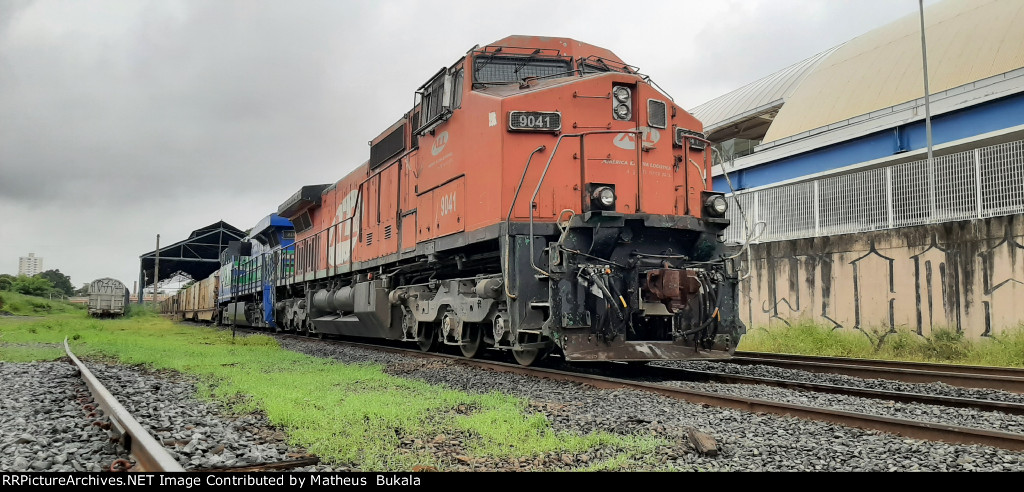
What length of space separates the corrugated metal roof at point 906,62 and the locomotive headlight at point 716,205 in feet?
43.4

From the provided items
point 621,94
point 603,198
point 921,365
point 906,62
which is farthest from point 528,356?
point 906,62

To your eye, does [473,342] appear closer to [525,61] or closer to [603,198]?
[603,198]

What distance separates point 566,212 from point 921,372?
155 inches

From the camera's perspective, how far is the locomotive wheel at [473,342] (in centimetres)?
834

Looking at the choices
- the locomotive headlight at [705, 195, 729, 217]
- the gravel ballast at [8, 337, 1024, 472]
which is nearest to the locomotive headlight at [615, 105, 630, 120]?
the locomotive headlight at [705, 195, 729, 217]

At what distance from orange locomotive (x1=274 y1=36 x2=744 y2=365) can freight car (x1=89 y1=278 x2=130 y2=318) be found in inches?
1259

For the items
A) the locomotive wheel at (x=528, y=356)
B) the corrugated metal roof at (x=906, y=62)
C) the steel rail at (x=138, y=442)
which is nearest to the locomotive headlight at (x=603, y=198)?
the locomotive wheel at (x=528, y=356)

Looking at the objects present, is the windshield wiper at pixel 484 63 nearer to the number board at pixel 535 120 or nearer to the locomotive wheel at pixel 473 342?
the number board at pixel 535 120

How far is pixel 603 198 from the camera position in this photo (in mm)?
6523

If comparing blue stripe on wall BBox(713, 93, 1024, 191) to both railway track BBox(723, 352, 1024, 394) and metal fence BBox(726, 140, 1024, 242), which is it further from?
railway track BBox(723, 352, 1024, 394)

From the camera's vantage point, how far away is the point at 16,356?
367 inches

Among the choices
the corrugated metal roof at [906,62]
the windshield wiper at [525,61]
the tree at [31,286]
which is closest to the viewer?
the windshield wiper at [525,61]

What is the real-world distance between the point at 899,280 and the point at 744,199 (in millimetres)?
4665
